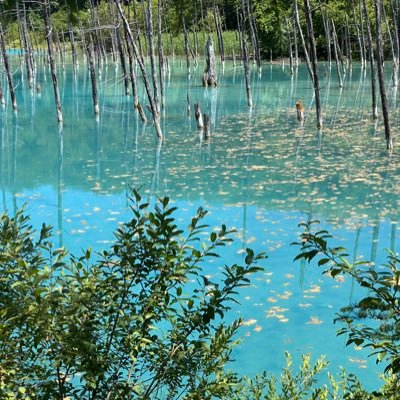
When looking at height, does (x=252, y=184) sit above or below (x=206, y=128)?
below

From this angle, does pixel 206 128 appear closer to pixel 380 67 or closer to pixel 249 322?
pixel 380 67

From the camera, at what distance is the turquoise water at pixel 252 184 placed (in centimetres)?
649

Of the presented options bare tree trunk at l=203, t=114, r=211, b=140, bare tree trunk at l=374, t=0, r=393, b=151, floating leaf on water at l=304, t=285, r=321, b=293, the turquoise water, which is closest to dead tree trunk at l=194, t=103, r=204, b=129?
the turquoise water

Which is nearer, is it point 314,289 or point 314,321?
point 314,321

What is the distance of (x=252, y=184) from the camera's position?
1189 cm

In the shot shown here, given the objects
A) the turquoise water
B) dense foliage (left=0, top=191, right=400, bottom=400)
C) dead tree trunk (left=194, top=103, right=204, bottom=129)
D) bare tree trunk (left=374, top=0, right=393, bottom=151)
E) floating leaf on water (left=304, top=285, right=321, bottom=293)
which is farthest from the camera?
→ dead tree trunk (left=194, top=103, right=204, bottom=129)

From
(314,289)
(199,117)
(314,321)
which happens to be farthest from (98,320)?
(199,117)

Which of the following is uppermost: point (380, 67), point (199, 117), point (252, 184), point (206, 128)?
point (380, 67)

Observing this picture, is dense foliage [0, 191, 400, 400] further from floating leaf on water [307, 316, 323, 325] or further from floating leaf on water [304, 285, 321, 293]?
floating leaf on water [304, 285, 321, 293]

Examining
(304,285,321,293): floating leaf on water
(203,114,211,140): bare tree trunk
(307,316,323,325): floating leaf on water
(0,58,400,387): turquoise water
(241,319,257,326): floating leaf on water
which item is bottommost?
(307,316,323,325): floating leaf on water

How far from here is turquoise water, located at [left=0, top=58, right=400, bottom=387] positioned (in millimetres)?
6488

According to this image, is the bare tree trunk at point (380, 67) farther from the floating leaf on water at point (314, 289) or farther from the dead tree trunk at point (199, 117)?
the floating leaf on water at point (314, 289)

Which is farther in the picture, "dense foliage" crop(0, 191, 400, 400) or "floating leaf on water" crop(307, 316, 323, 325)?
"floating leaf on water" crop(307, 316, 323, 325)

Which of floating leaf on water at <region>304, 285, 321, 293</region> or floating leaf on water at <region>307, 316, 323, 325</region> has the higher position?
floating leaf on water at <region>304, 285, 321, 293</region>
